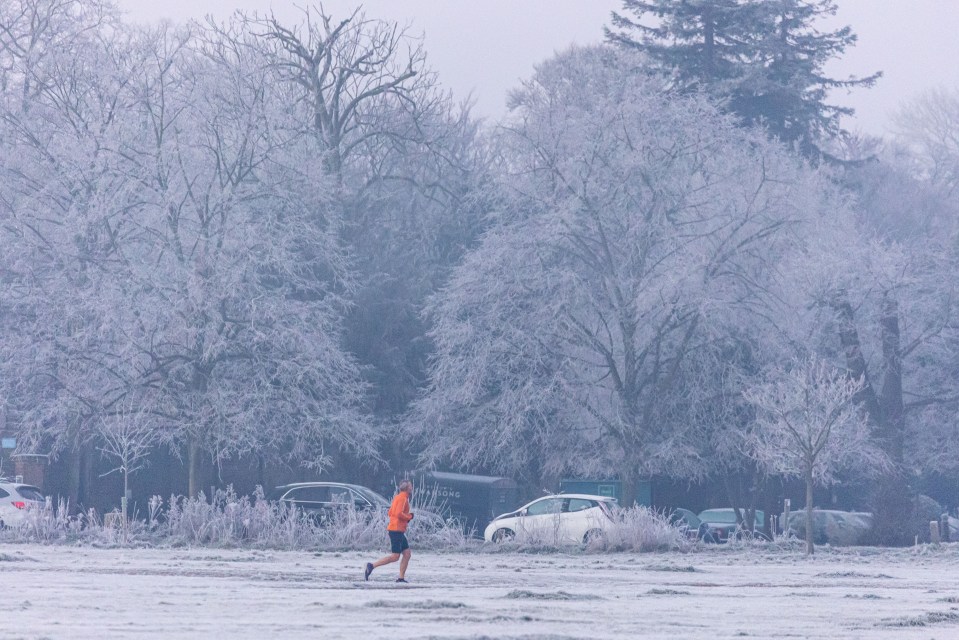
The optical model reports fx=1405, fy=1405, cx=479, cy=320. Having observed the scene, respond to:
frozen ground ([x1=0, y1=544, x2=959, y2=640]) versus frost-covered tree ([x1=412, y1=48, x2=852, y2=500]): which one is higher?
frost-covered tree ([x1=412, y1=48, x2=852, y2=500])

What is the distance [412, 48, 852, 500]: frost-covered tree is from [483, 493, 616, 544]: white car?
382cm

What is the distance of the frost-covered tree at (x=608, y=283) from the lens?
37094mm

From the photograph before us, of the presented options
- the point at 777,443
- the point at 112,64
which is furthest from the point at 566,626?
the point at 112,64

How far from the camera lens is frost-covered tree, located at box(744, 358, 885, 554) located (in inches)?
1259

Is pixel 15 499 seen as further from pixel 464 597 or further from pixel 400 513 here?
pixel 464 597

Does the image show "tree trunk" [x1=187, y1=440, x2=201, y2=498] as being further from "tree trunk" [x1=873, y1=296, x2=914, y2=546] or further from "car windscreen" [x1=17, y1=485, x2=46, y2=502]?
"tree trunk" [x1=873, y1=296, x2=914, y2=546]

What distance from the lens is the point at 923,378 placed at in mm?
46625

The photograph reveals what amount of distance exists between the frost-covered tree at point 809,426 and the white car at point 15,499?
60.6 feet

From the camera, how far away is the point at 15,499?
3706 centimetres

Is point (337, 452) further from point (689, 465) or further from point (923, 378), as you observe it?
point (923, 378)

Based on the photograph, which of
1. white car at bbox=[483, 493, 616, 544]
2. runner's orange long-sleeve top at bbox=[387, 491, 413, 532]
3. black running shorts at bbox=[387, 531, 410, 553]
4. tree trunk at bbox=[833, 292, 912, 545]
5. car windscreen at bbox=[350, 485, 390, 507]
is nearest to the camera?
runner's orange long-sleeve top at bbox=[387, 491, 413, 532]

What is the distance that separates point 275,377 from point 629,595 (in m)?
18.3

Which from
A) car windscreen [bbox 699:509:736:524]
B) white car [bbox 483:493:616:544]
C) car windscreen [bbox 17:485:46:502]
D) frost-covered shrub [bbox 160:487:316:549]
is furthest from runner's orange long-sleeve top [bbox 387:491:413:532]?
car windscreen [bbox 699:509:736:524]

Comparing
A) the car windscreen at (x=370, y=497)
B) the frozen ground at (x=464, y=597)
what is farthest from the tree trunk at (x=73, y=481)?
the frozen ground at (x=464, y=597)
